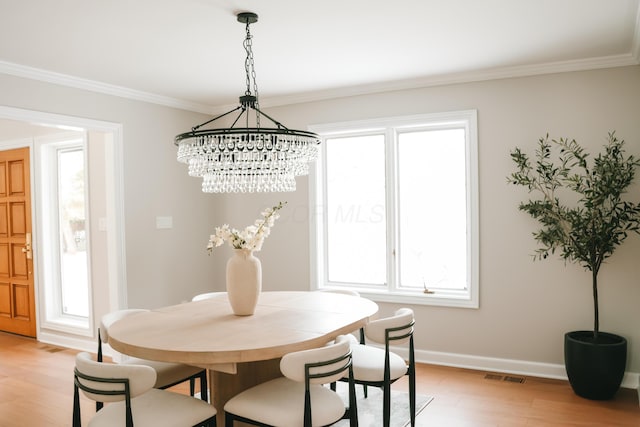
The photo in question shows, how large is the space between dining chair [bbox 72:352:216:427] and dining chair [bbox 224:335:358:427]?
19 cm

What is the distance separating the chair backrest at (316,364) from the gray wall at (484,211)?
93.9 inches

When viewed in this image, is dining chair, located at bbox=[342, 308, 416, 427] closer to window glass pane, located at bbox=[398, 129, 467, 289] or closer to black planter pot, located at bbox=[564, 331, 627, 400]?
black planter pot, located at bbox=[564, 331, 627, 400]

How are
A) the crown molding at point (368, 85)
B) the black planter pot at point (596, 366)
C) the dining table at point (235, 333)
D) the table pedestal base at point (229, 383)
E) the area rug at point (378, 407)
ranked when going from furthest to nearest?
the crown molding at point (368, 85), the black planter pot at point (596, 366), the area rug at point (378, 407), the table pedestal base at point (229, 383), the dining table at point (235, 333)

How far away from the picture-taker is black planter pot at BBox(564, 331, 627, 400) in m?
3.57

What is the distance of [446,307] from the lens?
4527 mm

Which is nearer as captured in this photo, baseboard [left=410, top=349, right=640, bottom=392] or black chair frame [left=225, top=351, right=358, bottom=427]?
black chair frame [left=225, top=351, right=358, bottom=427]

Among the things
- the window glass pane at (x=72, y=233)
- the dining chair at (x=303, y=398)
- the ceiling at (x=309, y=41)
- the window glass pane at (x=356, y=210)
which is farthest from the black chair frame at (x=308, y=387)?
the window glass pane at (x=72, y=233)

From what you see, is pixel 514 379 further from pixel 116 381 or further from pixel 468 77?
pixel 116 381

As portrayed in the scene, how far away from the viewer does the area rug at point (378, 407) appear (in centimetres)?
335

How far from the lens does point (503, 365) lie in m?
4.29

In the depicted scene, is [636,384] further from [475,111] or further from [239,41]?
[239,41]

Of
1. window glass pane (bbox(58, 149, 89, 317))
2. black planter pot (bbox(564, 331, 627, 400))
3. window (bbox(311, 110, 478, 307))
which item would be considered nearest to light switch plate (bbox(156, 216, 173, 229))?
window glass pane (bbox(58, 149, 89, 317))

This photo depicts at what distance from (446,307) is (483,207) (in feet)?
3.10

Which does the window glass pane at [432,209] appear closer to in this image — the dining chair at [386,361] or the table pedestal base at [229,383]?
the dining chair at [386,361]
